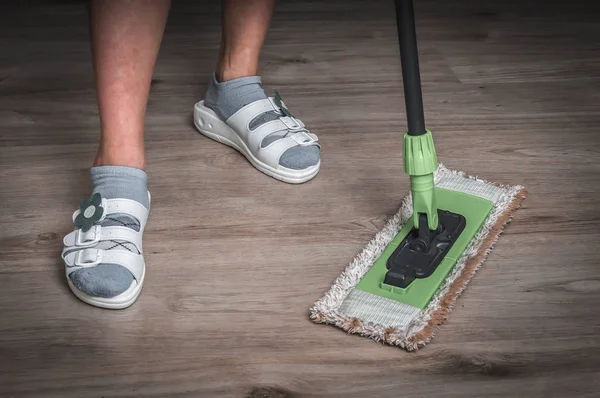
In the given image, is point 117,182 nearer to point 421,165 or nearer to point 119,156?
point 119,156

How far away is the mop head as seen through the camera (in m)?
1.13

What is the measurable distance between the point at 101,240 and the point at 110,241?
13mm

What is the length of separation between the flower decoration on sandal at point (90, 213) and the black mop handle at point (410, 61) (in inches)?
17.1

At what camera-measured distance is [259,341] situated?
1.14 metres

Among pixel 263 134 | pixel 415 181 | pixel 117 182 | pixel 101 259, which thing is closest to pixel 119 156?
pixel 117 182

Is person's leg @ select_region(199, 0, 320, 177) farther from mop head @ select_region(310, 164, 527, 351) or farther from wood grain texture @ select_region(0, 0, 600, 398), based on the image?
mop head @ select_region(310, 164, 527, 351)

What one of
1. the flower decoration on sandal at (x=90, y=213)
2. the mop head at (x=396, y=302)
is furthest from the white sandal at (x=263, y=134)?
the flower decoration on sandal at (x=90, y=213)

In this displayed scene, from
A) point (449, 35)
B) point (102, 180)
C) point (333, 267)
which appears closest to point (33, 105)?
point (102, 180)

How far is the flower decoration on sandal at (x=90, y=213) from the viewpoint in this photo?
1.25 meters

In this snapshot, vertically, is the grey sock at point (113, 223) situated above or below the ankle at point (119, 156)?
below

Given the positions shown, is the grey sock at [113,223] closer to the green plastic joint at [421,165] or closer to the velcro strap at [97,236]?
the velcro strap at [97,236]

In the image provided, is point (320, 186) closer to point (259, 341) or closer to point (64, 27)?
point (259, 341)

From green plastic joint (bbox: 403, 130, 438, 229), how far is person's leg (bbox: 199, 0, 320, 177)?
28 centimetres

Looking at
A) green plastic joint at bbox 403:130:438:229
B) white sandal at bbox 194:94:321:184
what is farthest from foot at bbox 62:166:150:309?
green plastic joint at bbox 403:130:438:229
